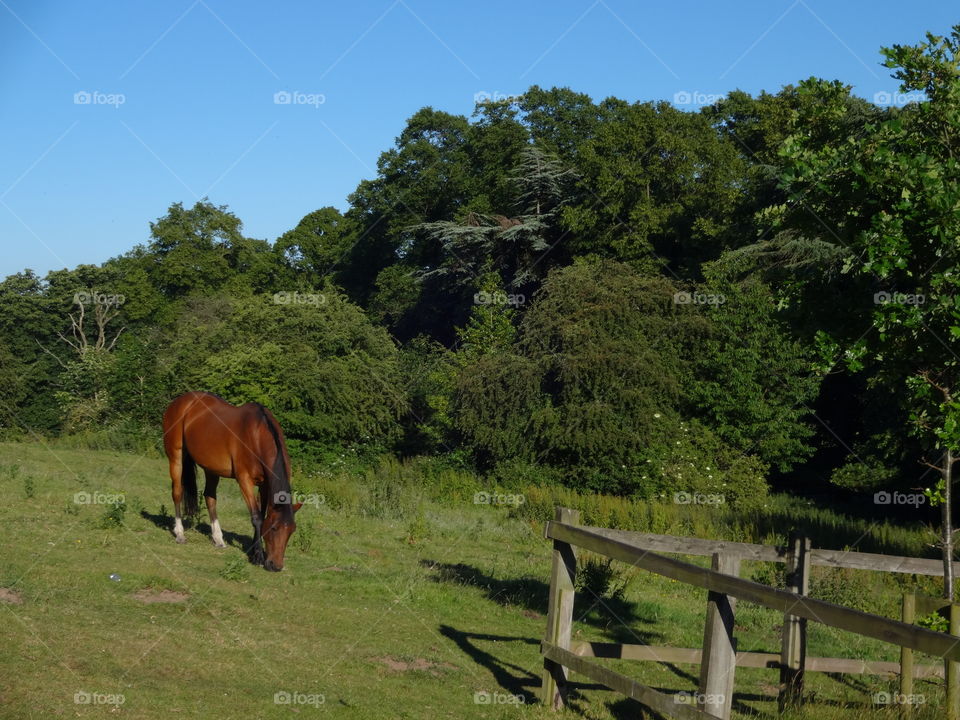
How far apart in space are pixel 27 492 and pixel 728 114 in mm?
50099

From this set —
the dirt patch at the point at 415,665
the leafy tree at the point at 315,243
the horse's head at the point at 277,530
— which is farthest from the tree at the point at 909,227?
the leafy tree at the point at 315,243

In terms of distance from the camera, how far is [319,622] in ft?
35.2

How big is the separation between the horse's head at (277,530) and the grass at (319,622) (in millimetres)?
272

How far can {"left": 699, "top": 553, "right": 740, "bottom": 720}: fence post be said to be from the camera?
250 inches

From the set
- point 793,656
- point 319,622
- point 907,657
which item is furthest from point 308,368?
point 907,657

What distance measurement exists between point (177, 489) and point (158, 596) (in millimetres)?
4110

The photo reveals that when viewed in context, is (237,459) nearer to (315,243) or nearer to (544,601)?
(544,601)

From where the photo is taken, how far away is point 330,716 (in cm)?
773

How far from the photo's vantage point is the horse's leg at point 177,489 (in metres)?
14.4

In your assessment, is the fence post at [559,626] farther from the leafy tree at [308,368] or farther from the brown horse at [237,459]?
the leafy tree at [308,368]

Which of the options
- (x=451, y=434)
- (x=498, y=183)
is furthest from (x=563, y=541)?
(x=498, y=183)

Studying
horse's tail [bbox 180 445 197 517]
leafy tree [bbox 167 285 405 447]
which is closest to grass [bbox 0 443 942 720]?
horse's tail [bbox 180 445 197 517]

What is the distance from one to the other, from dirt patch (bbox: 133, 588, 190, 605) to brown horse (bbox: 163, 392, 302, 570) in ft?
7.28

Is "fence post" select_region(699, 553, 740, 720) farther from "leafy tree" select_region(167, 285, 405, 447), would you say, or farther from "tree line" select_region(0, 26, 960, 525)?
"leafy tree" select_region(167, 285, 405, 447)
